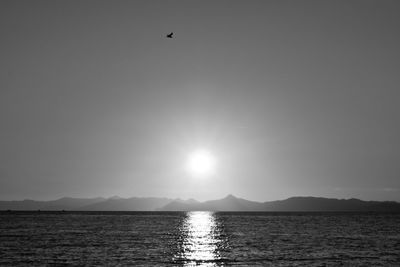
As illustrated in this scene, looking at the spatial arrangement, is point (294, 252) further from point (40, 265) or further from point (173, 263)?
point (40, 265)

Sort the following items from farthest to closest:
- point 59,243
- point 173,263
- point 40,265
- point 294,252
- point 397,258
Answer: point 59,243 → point 294,252 → point 397,258 → point 173,263 → point 40,265

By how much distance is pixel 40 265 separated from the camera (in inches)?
2222

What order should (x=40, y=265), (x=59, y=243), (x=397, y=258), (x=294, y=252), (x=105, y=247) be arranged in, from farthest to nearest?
(x=59, y=243)
(x=105, y=247)
(x=294, y=252)
(x=397, y=258)
(x=40, y=265)

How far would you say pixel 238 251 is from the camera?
74250 mm

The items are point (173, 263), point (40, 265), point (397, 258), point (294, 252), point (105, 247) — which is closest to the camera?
point (40, 265)

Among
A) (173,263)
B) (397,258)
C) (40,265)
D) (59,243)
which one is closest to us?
(40,265)

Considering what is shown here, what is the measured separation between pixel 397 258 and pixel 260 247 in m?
22.7

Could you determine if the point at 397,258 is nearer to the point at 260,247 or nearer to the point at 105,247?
the point at 260,247

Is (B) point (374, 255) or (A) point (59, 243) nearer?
(B) point (374, 255)

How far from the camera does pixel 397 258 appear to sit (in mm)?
65500

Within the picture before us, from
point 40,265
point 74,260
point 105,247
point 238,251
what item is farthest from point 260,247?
point 40,265

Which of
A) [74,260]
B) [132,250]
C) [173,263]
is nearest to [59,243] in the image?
[132,250]

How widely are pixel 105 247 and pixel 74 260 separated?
17377mm

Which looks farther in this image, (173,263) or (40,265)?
(173,263)
